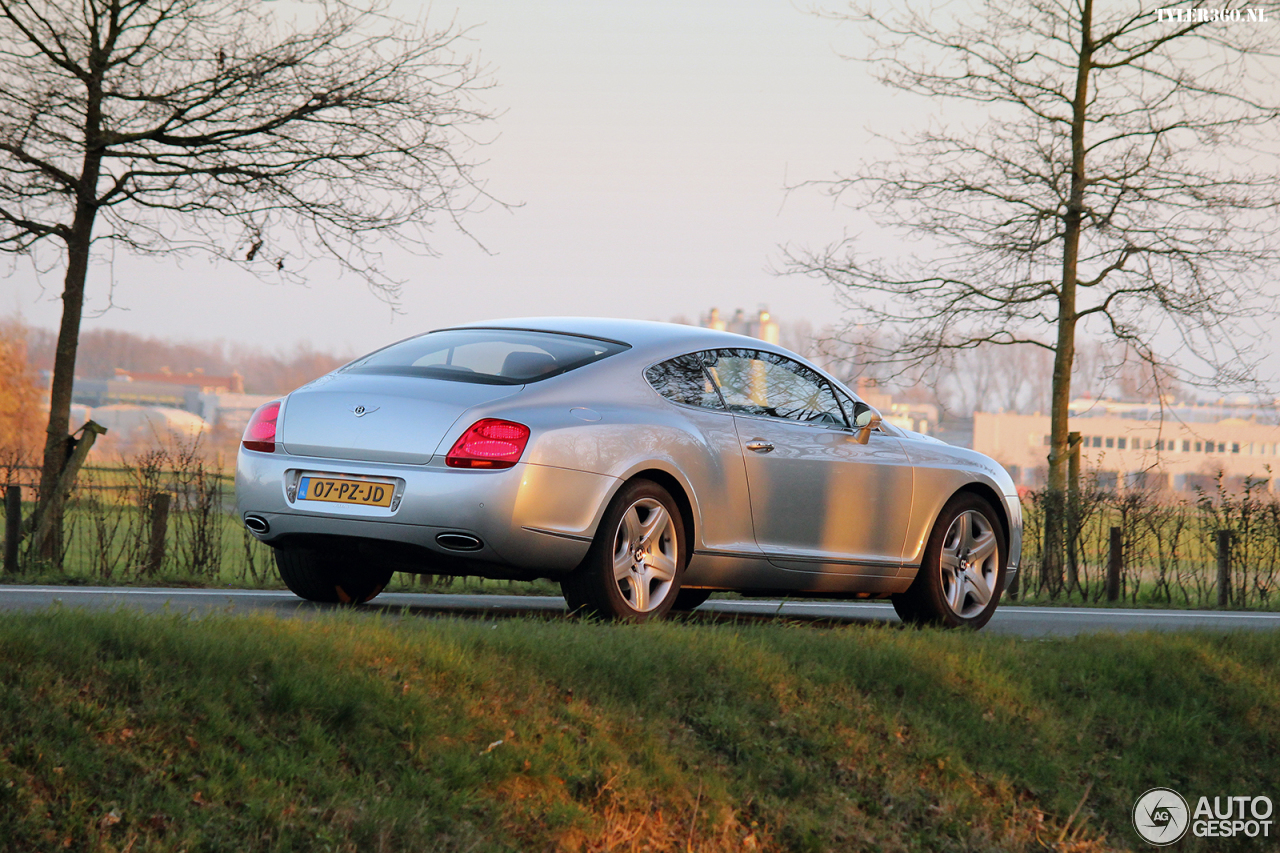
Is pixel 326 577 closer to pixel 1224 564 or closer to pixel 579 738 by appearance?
pixel 579 738

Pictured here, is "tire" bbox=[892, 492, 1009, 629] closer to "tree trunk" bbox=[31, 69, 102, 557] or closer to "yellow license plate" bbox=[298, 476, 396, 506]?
"yellow license plate" bbox=[298, 476, 396, 506]

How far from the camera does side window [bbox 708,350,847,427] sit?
7.56 meters

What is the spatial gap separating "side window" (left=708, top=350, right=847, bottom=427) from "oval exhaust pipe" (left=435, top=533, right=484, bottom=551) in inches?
73.3

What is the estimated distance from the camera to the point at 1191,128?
Result: 18.0 meters

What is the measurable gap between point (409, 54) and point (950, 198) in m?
8.08

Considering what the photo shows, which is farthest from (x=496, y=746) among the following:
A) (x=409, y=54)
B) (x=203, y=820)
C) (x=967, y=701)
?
(x=409, y=54)

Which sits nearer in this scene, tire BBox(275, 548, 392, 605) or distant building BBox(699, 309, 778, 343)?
tire BBox(275, 548, 392, 605)

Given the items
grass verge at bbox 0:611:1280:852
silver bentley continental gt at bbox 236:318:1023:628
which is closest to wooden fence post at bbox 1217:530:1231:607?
silver bentley continental gt at bbox 236:318:1023:628

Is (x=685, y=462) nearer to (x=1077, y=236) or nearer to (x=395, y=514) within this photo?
(x=395, y=514)

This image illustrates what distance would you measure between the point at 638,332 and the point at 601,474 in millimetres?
1236

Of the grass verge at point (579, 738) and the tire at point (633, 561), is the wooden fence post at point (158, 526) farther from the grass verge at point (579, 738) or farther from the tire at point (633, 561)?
the grass verge at point (579, 738)

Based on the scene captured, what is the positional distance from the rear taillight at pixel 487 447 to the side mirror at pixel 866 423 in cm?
266

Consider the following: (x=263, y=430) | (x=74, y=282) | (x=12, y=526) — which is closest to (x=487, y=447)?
(x=263, y=430)

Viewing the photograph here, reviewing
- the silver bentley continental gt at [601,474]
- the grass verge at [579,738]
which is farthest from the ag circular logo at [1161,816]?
the silver bentley continental gt at [601,474]
